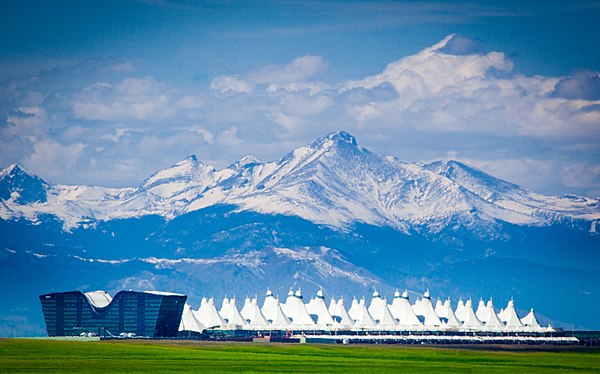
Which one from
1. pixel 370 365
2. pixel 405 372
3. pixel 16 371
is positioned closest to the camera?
pixel 16 371

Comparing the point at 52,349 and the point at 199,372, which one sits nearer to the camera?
the point at 199,372

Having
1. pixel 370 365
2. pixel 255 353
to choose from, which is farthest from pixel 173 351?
pixel 370 365

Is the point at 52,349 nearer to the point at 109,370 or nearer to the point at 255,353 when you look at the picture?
the point at 255,353

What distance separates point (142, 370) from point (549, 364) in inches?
2304

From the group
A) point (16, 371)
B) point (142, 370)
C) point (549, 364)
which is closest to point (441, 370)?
point (549, 364)

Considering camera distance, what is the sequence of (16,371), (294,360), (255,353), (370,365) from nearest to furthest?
1. (16,371)
2. (370,365)
3. (294,360)
4. (255,353)

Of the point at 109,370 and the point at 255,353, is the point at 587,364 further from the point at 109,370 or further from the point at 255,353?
the point at 109,370

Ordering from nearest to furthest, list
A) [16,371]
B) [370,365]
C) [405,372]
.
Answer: [16,371] → [405,372] → [370,365]

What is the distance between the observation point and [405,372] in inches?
6137

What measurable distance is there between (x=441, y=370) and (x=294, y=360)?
24.3 metres

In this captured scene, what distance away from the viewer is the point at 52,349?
18888cm

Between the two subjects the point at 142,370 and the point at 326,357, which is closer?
the point at 142,370

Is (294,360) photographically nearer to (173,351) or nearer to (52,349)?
(173,351)

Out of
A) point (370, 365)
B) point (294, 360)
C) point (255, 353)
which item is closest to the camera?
point (370, 365)
